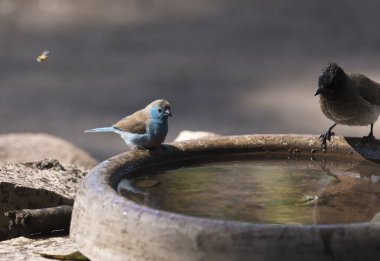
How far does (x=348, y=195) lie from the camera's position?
10.5 feet

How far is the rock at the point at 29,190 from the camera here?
370 centimetres

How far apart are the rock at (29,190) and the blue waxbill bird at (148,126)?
0.36m

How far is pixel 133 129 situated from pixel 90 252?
4.55 feet

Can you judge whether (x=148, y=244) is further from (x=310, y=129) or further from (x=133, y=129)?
(x=310, y=129)

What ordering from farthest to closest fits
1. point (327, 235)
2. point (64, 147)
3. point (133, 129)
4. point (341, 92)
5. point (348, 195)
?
point (64, 147) → point (341, 92) → point (133, 129) → point (348, 195) → point (327, 235)

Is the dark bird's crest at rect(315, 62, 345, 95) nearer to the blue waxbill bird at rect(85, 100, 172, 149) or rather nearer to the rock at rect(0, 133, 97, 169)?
the blue waxbill bird at rect(85, 100, 172, 149)

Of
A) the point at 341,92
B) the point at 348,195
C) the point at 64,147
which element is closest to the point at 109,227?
the point at 348,195

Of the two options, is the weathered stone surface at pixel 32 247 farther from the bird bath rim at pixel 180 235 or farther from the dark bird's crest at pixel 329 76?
the dark bird's crest at pixel 329 76

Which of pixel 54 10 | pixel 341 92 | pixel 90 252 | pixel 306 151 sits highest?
pixel 54 10

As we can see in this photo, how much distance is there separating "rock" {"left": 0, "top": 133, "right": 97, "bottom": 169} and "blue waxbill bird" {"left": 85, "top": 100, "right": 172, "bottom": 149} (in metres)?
2.14

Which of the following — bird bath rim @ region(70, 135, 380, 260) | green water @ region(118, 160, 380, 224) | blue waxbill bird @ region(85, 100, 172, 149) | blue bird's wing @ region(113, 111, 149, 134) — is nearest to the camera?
bird bath rim @ region(70, 135, 380, 260)

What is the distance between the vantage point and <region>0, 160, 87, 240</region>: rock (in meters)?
3.70

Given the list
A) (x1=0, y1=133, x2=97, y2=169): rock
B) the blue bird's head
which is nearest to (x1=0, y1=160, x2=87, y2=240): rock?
the blue bird's head

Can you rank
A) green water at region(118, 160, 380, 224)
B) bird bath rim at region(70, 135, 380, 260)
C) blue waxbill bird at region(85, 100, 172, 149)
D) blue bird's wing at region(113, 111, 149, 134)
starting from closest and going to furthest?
bird bath rim at region(70, 135, 380, 260), green water at region(118, 160, 380, 224), blue waxbill bird at region(85, 100, 172, 149), blue bird's wing at region(113, 111, 149, 134)
